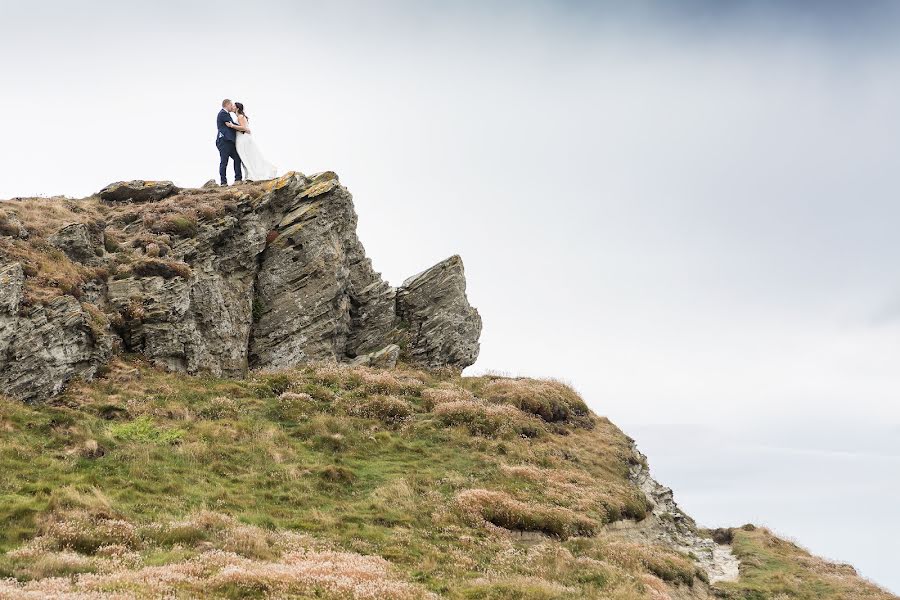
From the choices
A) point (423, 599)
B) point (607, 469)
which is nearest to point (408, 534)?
point (423, 599)

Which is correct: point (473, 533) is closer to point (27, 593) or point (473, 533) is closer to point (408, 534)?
point (408, 534)

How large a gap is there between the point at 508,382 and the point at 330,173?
21.5 meters

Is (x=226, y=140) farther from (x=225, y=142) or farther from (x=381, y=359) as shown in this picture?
(x=381, y=359)

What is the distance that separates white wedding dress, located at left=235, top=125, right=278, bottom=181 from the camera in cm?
4916

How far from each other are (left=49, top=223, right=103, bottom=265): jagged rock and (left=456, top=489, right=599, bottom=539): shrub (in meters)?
25.9

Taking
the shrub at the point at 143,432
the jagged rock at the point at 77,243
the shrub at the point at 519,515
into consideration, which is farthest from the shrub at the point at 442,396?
the jagged rock at the point at 77,243

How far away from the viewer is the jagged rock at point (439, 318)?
47.5 m

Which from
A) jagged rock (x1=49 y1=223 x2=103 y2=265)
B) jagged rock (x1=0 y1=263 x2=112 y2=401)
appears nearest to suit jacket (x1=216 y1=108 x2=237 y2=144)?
jagged rock (x1=49 y1=223 x2=103 y2=265)

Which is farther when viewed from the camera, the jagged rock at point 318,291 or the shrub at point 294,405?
the jagged rock at point 318,291

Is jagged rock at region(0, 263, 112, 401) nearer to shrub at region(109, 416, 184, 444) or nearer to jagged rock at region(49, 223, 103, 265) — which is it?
shrub at region(109, 416, 184, 444)

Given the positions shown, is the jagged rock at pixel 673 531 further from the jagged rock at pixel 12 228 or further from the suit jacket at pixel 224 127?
the suit jacket at pixel 224 127

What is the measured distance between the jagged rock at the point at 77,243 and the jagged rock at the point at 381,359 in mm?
17206

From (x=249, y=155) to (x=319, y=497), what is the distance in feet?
112

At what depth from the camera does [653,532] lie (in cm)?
2969
